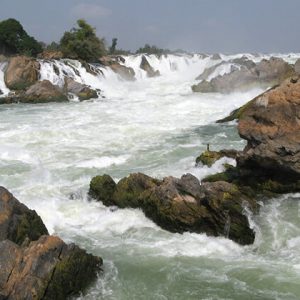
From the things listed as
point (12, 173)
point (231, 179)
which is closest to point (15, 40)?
point (12, 173)

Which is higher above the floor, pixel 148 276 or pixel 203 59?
pixel 203 59

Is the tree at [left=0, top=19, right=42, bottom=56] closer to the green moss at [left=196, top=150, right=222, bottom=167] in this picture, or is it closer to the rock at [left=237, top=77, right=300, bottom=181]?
the green moss at [left=196, top=150, right=222, bottom=167]

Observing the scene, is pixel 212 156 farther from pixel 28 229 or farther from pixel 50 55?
pixel 50 55

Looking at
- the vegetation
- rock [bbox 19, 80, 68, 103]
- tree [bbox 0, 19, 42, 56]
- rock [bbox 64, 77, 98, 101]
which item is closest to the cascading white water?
rock [bbox 19, 80, 68, 103]

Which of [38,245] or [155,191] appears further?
[155,191]

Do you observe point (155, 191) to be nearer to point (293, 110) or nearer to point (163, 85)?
point (293, 110)

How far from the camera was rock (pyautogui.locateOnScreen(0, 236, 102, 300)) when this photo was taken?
757 centimetres

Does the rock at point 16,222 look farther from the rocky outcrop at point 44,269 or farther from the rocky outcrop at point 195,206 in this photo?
the rocky outcrop at point 195,206

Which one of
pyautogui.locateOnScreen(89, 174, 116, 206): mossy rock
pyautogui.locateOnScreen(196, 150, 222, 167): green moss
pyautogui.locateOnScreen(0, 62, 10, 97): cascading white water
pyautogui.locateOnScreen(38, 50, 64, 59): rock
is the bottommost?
pyautogui.locateOnScreen(89, 174, 116, 206): mossy rock

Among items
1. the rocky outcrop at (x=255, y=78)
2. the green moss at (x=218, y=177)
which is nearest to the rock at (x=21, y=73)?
the rocky outcrop at (x=255, y=78)

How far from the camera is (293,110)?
40.7 ft

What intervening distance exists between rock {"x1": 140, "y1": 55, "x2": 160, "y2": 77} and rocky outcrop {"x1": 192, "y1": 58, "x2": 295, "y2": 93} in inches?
756

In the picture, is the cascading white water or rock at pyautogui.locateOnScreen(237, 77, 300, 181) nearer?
rock at pyautogui.locateOnScreen(237, 77, 300, 181)

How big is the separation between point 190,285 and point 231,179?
205 inches
